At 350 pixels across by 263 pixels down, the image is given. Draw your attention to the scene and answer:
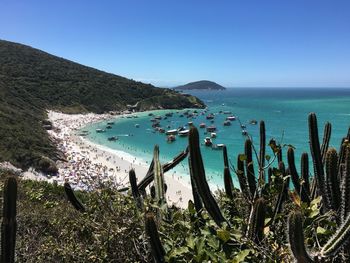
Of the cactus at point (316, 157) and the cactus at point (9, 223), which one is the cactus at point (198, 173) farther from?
the cactus at point (9, 223)

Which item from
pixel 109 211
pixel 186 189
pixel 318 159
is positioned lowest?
pixel 186 189

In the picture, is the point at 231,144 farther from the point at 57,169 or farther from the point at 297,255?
the point at 297,255

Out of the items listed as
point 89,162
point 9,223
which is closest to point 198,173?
point 9,223

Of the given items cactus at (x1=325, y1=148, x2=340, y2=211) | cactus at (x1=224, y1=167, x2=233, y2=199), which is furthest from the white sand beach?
cactus at (x1=325, y1=148, x2=340, y2=211)

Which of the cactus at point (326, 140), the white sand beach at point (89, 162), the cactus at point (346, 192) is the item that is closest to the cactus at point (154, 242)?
the cactus at point (346, 192)

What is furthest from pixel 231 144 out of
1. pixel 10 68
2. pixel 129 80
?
pixel 129 80

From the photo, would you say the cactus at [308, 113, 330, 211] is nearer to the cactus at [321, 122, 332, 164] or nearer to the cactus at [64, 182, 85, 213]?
the cactus at [321, 122, 332, 164]
